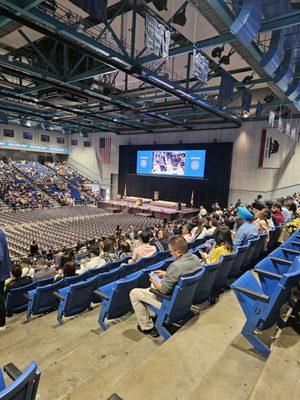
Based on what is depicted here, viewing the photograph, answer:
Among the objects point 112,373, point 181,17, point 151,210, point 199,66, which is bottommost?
point 151,210

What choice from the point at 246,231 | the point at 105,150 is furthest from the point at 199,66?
the point at 105,150

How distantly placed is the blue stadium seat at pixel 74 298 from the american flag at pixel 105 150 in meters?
23.0

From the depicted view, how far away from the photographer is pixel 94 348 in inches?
96.7

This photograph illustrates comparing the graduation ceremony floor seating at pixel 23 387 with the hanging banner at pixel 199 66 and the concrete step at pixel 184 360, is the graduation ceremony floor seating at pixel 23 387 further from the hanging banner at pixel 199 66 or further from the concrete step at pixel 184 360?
the hanging banner at pixel 199 66

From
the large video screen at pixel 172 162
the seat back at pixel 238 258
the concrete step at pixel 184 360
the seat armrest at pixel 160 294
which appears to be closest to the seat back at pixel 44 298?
the seat armrest at pixel 160 294

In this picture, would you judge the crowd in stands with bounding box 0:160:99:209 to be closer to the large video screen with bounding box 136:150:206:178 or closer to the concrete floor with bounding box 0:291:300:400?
the large video screen with bounding box 136:150:206:178

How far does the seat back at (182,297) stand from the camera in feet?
7.77

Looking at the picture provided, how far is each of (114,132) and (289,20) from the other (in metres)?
20.9

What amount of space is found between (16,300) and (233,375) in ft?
11.6

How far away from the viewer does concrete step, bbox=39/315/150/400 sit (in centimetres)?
197

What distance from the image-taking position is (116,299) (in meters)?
2.93

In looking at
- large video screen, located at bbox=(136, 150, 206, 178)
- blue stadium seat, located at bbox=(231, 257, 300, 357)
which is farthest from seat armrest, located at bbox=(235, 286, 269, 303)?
large video screen, located at bbox=(136, 150, 206, 178)

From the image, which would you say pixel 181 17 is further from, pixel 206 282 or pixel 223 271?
pixel 206 282

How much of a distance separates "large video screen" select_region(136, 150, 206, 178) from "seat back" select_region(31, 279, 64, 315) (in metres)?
16.9
